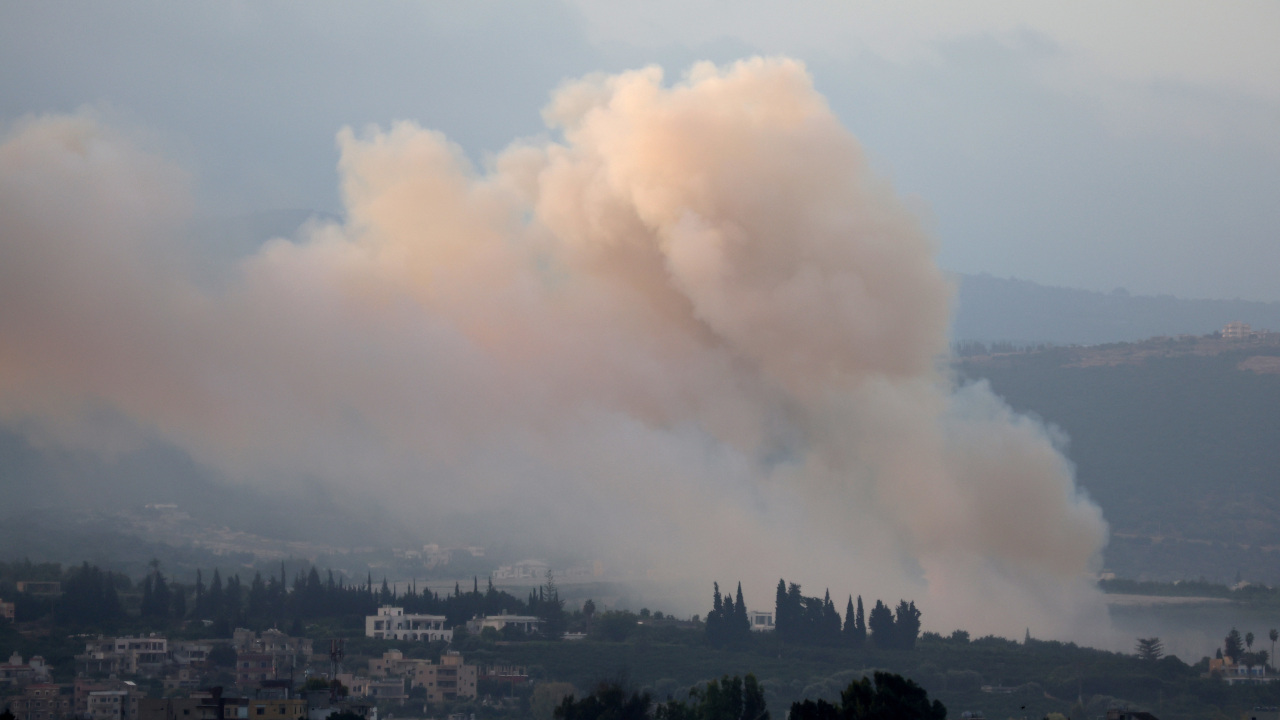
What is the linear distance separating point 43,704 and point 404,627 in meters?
27.7

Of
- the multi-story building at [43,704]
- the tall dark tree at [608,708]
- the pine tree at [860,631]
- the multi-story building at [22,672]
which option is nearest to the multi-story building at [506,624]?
the pine tree at [860,631]

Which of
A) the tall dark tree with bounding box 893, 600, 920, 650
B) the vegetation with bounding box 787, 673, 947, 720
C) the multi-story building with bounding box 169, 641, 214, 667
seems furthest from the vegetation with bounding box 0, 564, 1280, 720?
the vegetation with bounding box 787, 673, 947, 720

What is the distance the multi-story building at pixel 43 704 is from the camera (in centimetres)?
9219

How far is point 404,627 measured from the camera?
383 feet

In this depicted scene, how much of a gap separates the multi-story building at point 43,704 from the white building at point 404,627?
75.9ft

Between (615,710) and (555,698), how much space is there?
2138 centimetres

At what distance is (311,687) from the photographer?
8381cm

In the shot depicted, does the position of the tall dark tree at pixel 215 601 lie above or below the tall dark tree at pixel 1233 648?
above

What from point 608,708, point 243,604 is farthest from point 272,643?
point 608,708

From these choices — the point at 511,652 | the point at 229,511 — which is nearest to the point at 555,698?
the point at 511,652

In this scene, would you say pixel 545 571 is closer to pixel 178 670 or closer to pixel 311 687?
pixel 178 670

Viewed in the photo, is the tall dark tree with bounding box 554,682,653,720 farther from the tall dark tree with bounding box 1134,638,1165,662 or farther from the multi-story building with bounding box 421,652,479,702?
the tall dark tree with bounding box 1134,638,1165,662

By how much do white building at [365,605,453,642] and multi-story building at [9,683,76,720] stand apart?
23.1 meters

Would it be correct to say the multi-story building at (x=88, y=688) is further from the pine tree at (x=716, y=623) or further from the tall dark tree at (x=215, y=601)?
the pine tree at (x=716, y=623)
